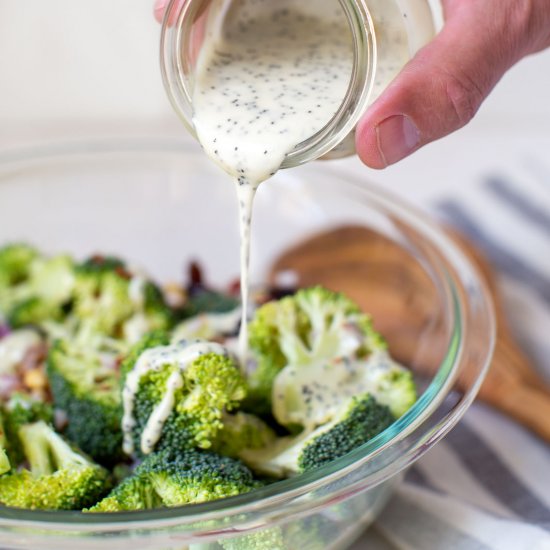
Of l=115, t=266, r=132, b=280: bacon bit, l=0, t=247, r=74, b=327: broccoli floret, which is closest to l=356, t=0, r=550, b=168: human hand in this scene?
l=115, t=266, r=132, b=280: bacon bit

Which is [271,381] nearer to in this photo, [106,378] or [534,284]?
[106,378]

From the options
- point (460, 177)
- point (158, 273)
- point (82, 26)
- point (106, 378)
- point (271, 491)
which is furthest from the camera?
point (82, 26)

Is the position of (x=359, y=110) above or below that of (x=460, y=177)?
above

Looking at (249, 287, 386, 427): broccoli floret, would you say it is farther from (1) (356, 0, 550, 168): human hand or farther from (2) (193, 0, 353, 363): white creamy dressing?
(1) (356, 0, 550, 168): human hand

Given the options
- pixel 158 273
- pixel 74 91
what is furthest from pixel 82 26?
pixel 158 273

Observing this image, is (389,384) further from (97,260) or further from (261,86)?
(97,260)

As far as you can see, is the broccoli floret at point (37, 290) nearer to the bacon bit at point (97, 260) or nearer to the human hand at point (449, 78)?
the bacon bit at point (97, 260)

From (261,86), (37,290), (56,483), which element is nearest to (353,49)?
(261,86)
